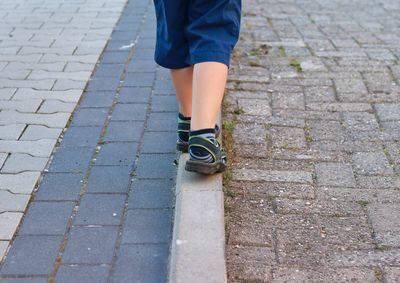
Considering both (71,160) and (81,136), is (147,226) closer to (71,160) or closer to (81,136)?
(71,160)

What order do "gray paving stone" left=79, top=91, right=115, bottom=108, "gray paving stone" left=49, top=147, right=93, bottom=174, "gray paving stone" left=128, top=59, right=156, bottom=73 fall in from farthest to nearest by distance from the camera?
1. "gray paving stone" left=128, top=59, right=156, bottom=73
2. "gray paving stone" left=79, top=91, right=115, bottom=108
3. "gray paving stone" left=49, top=147, right=93, bottom=174

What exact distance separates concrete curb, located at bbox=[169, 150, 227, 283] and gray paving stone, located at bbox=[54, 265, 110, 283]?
25 centimetres

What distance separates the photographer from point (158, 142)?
383 cm

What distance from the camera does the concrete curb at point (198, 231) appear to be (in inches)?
102

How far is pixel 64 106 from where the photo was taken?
4.33 meters

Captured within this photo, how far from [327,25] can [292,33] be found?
50 centimetres

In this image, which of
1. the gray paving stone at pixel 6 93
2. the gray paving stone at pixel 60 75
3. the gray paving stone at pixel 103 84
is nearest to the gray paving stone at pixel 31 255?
the gray paving stone at pixel 6 93

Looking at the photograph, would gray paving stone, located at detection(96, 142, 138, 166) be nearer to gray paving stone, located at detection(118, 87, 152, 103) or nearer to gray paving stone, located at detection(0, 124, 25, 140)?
gray paving stone, located at detection(0, 124, 25, 140)

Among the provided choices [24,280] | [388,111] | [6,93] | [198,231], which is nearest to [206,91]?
[198,231]

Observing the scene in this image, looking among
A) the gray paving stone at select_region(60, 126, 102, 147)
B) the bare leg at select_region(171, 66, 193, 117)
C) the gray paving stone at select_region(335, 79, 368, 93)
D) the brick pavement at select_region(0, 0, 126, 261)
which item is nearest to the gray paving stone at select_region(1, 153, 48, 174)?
the brick pavement at select_region(0, 0, 126, 261)

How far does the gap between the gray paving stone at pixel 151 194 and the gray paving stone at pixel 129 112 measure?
84 cm

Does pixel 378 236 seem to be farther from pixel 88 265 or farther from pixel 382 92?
pixel 382 92

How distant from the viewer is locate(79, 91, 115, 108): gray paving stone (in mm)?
4367

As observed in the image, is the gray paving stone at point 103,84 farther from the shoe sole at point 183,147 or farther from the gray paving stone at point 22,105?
the shoe sole at point 183,147
